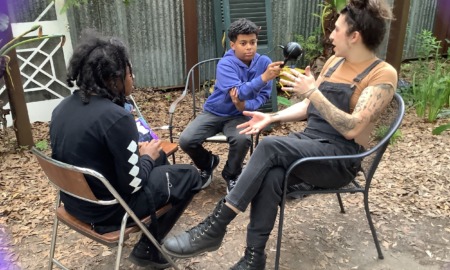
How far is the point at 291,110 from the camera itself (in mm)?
2928

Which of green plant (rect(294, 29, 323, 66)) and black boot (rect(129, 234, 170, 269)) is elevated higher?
green plant (rect(294, 29, 323, 66))

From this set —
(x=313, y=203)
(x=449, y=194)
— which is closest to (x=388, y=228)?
(x=313, y=203)

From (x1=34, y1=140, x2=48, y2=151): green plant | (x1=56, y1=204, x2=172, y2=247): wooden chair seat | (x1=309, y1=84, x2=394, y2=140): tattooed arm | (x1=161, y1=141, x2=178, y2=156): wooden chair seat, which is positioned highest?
(x1=309, y1=84, x2=394, y2=140): tattooed arm

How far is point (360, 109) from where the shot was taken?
7.64ft

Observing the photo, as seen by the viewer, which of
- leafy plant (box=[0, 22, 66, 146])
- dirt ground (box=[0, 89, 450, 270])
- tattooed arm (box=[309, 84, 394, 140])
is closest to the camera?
tattooed arm (box=[309, 84, 394, 140])

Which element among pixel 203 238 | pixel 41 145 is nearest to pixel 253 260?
pixel 203 238

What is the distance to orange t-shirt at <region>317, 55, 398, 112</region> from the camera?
2.38 m

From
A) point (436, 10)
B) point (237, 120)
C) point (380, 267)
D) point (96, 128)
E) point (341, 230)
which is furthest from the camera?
point (436, 10)

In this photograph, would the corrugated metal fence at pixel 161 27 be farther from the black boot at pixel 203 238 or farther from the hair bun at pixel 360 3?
the black boot at pixel 203 238

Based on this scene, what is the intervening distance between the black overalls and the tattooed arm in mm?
147

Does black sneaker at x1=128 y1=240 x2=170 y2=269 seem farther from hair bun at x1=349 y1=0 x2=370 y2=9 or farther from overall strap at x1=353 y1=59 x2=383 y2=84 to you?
hair bun at x1=349 y1=0 x2=370 y2=9

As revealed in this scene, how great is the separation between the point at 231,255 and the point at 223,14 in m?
3.16

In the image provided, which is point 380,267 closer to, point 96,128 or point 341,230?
point 341,230

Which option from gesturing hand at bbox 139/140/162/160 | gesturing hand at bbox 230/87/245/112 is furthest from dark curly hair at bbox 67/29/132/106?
gesturing hand at bbox 230/87/245/112
